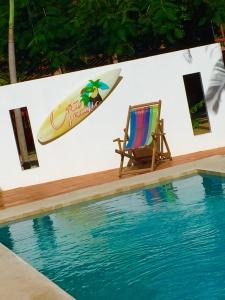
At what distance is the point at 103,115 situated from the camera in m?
12.5

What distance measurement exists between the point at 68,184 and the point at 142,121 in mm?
2285

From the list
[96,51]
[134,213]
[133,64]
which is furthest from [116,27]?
[134,213]

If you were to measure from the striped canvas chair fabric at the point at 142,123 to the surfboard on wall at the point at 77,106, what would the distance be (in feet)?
2.95

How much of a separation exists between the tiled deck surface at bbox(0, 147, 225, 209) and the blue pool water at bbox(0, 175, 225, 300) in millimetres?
1520

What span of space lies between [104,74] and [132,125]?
1430mm

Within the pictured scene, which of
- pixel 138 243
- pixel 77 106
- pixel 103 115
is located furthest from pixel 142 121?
pixel 138 243

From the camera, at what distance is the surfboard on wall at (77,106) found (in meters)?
12.3

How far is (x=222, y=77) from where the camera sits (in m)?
12.8

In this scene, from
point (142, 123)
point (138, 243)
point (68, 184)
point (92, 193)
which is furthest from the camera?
point (142, 123)

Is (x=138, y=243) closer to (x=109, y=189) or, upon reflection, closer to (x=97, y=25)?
(x=109, y=189)

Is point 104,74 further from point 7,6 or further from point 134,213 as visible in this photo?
point 7,6

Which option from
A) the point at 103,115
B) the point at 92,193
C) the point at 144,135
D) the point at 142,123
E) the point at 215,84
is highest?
the point at 215,84

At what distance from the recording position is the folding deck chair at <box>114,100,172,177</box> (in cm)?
1163

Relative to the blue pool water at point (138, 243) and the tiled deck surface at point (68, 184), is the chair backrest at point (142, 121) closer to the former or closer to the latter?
the tiled deck surface at point (68, 184)
